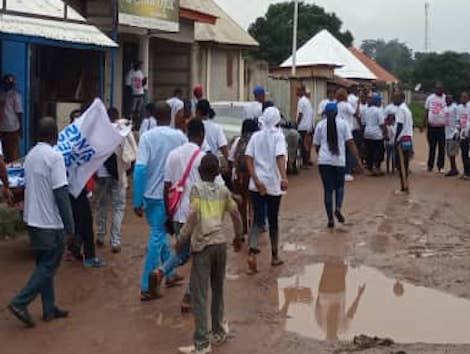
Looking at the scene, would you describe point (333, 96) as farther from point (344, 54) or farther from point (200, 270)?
point (344, 54)

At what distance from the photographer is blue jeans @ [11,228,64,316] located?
705 cm

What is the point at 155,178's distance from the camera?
7914mm

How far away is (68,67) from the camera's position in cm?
1806

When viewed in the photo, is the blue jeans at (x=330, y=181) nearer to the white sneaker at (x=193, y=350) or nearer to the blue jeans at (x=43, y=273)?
the blue jeans at (x=43, y=273)

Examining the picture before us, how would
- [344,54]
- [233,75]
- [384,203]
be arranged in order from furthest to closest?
[344,54] → [233,75] → [384,203]

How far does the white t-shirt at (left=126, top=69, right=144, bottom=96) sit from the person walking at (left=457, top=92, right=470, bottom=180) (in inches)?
286

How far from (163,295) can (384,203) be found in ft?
23.1

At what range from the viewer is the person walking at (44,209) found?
6.98 metres

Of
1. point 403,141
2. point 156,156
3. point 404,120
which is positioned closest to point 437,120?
point 404,120

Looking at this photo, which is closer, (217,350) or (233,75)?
(217,350)

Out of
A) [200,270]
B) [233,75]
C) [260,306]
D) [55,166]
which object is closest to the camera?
[200,270]

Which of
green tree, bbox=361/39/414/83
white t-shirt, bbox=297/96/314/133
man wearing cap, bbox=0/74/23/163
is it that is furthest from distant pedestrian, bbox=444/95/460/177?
green tree, bbox=361/39/414/83

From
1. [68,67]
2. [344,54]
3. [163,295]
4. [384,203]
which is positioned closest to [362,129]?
[384,203]

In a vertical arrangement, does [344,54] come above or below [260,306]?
above
